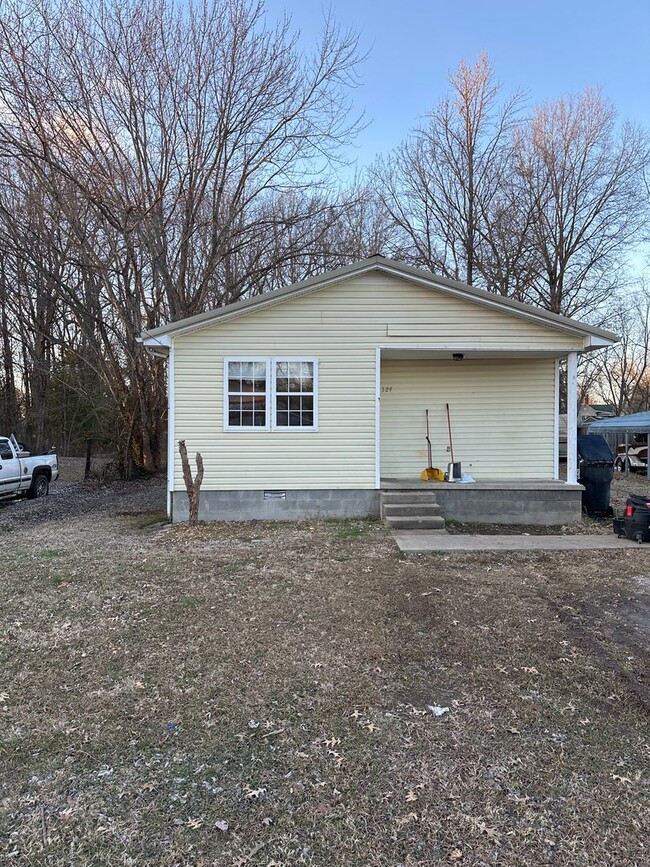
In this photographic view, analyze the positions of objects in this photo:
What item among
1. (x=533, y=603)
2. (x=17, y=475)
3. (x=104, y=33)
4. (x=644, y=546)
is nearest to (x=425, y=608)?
(x=533, y=603)

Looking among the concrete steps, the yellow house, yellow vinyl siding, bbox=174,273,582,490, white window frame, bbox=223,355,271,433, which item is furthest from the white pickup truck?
the concrete steps

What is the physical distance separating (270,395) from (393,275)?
2.95 metres

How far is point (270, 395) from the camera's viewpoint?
361 inches

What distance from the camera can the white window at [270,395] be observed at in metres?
9.16

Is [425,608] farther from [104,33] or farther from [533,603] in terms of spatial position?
[104,33]

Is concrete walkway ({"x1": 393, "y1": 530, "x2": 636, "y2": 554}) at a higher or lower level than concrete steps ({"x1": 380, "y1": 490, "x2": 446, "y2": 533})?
lower

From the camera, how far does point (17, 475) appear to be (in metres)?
12.6

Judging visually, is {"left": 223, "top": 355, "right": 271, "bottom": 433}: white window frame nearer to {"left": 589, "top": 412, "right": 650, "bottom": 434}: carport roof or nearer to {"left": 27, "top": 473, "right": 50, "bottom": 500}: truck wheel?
{"left": 27, "top": 473, "right": 50, "bottom": 500}: truck wheel

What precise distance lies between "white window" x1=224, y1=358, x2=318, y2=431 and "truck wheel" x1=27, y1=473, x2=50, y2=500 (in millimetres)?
7079

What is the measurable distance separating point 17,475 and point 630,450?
21072 mm

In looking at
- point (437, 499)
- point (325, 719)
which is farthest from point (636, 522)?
point (325, 719)

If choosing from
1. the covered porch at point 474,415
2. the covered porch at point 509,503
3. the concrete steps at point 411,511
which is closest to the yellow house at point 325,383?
the covered porch at point 509,503

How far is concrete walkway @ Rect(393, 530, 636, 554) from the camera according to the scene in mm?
6980

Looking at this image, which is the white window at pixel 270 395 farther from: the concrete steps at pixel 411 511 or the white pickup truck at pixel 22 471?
the white pickup truck at pixel 22 471
